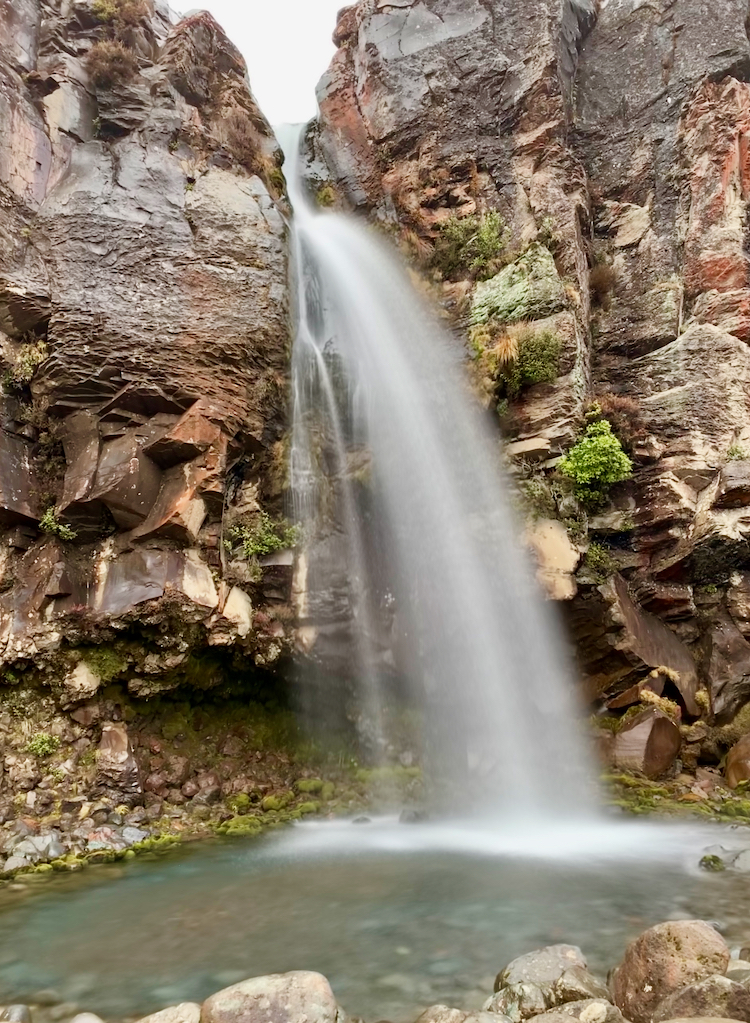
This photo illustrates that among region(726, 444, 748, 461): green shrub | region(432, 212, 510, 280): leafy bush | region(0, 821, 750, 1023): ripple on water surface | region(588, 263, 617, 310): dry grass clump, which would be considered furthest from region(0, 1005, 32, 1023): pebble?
region(588, 263, 617, 310): dry grass clump

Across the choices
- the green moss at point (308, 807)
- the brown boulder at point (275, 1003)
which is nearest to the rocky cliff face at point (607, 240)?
the green moss at point (308, 807)

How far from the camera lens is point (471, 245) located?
50.5 ft

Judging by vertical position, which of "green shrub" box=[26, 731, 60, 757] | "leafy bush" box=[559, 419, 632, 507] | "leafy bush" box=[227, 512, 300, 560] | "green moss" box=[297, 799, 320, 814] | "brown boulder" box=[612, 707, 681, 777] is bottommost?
"green moss" box=[297, 799, 320, 814]

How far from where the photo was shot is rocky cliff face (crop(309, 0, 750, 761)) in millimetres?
11570

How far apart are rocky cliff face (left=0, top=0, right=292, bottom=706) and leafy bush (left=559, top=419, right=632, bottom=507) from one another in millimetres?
5416

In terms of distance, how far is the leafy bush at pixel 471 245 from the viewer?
49.2 ft

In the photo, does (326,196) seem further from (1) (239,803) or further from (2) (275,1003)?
(2) (275,1003)

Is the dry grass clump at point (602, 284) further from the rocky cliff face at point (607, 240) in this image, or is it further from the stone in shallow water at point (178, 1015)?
the stone in shallow water at point (178, 1015)

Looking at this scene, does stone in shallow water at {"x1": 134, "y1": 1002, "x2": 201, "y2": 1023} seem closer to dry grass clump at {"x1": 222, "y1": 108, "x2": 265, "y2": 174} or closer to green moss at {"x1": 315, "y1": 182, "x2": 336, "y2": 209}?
dry grass clump at {"x1": 222, "y1": 108, "x2": 265, "y2": 174}

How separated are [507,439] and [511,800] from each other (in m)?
6.50

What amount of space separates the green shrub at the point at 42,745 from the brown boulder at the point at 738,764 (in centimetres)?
1011

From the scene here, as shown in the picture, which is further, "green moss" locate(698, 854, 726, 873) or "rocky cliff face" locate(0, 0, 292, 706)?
"rocky cliff face" locate(0, 0, 292, 706)

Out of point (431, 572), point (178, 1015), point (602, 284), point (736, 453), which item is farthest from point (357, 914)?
point (602, 284)

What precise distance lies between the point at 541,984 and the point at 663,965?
0.74 metres
